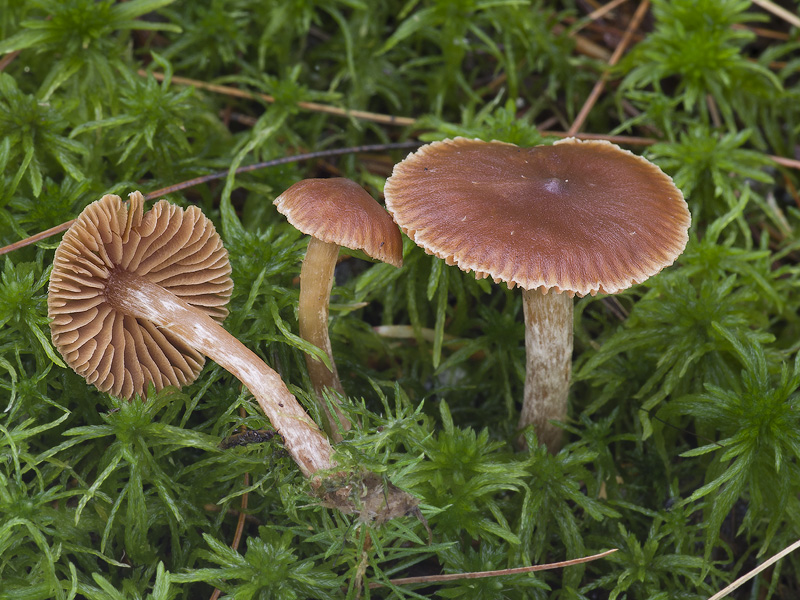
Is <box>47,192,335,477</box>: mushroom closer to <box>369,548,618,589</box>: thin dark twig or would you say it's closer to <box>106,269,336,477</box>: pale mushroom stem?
<box>106,269,336,477</box>: pale mushroom stem

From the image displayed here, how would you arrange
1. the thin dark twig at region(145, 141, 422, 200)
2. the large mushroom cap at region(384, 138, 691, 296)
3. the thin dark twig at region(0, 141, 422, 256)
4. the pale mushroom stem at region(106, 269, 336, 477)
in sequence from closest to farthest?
the large mushroom cap at region(384, 138, 691, 296)
the pale mushroom stem at region(106, 269, 336, 477)
the thin dark twig at region(0, 141, 422, 256)
the thin dark twig at region(145, 141, 422, 200)

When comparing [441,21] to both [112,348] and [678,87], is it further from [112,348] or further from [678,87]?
[112,348]

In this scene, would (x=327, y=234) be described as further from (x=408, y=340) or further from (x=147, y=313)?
(x=408, y=340)

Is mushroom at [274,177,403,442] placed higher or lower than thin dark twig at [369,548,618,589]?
higher

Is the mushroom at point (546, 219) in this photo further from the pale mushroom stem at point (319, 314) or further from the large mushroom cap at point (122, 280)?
the large mushroom cap at point (122, 280)

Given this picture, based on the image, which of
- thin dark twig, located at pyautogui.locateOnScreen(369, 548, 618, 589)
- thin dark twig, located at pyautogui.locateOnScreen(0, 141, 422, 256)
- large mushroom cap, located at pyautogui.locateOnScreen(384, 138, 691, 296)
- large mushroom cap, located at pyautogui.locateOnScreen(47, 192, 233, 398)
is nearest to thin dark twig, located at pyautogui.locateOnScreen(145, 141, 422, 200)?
thin dark twig, located at pyautogui.locateOnScreen(0, 141, 422, 256)

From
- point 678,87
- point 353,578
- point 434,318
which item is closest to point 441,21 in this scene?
point 678,87
